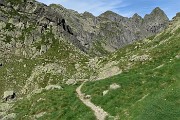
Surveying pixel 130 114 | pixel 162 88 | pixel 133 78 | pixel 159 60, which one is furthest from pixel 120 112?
pixel 159 60

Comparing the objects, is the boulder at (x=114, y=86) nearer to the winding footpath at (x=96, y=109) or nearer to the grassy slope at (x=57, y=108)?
the winding footpath at (x=96, y=109)

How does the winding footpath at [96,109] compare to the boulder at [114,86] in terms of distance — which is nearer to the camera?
the winding footpath at [96,109]

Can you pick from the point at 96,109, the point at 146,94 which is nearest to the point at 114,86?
the point at 96,109

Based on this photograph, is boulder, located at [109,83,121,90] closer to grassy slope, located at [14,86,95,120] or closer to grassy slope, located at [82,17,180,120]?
grassy slope, located at [82,17,180,120]

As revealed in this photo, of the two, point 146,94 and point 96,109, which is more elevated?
point 146,94

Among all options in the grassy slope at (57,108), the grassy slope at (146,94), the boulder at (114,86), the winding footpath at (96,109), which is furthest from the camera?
the boulder at (114,86)

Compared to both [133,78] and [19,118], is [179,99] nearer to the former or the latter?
[133,78]

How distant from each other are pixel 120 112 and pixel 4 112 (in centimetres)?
2537

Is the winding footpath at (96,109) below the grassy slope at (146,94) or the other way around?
below

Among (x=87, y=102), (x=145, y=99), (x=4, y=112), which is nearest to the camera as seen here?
(x=145, y=99)

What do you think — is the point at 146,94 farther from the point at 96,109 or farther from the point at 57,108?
the point at 57,108

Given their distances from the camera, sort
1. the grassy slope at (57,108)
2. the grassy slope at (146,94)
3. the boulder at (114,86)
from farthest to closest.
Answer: the boulder at (114,86)
the grassy slope at (57,108)
the grassy slope at (146,94)

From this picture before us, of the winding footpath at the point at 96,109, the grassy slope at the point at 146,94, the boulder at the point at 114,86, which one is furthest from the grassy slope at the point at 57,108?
the boulder at the point at 114,86

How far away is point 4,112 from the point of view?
58.4 m
